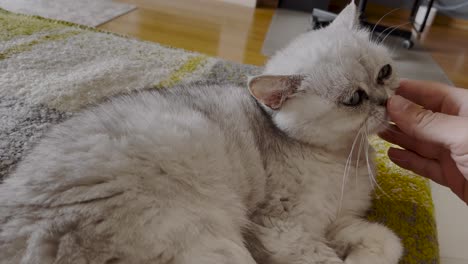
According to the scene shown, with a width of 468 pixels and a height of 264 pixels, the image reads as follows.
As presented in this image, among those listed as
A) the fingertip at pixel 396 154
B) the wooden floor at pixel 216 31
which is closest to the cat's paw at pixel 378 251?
the fingertip at pixel 396 154

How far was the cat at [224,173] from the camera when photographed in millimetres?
829

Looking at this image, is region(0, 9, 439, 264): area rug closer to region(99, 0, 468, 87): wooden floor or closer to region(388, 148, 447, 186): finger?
region(388, 148, 447, 186): finger

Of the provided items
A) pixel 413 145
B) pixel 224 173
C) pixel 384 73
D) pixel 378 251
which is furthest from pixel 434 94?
pixel 224 173

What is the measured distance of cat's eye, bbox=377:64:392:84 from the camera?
119 cm

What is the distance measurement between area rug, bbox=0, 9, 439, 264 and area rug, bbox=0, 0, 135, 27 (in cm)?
86

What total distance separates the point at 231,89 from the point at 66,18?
7.70ft

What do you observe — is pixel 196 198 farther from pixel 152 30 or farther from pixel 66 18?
pixel 66 18

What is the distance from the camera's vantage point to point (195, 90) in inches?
52.1

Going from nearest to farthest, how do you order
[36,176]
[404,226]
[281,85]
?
[36,176] < [281,85] < [404,226]

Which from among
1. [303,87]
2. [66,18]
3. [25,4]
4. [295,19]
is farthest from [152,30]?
[303,87]

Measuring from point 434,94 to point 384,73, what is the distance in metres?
0.29

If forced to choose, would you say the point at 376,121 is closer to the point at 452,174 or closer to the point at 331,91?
the point at 331,91

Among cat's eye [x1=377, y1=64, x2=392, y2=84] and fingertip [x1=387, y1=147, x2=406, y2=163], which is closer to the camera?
cat's eye [x1=377, y1=64, x2=392, y2=84]

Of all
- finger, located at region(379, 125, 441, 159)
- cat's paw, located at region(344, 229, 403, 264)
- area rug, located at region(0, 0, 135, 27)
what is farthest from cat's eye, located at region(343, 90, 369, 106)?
area rug, located at region(0, 0, 135, 27)
